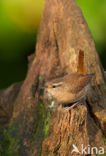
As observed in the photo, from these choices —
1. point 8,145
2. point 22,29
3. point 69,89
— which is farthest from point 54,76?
point 22,29

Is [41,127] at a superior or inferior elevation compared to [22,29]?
inferior

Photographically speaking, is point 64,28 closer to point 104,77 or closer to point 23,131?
point 104,77

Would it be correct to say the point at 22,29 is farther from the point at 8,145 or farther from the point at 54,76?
the point at 8,145

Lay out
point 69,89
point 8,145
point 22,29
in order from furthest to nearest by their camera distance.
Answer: point 22,29, point 8,145, point 69,89

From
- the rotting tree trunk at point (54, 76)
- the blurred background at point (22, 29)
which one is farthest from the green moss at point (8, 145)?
the blurred background at point (22, 29)

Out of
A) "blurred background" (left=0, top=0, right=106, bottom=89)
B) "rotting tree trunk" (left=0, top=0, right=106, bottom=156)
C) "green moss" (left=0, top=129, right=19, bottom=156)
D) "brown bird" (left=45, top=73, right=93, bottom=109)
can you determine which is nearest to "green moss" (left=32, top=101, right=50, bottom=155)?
"rotting tree trunk" (left=0, top=0, right=106, bottom=156)

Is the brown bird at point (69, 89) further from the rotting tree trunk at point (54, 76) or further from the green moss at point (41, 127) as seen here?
the green moss at point (41, 127)

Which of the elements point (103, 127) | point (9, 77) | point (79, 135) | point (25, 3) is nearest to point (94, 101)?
point (103, 127)
